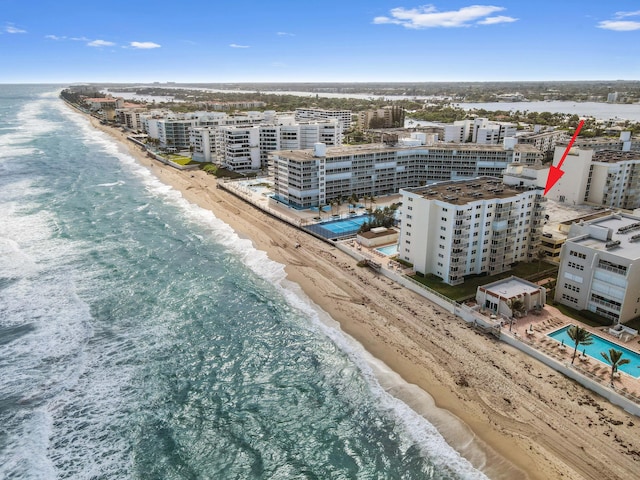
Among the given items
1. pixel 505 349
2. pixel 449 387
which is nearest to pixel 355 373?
pixel 449 387

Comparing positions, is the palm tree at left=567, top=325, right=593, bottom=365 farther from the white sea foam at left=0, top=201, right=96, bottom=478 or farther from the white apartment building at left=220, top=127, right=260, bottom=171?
the white apartment building at left=220, top=127, right=260, bottom=171

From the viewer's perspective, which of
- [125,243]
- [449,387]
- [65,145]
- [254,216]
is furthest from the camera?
[65,145]

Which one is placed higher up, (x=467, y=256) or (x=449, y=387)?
(x=467, y=256)

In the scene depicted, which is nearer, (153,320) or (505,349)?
(505,349)

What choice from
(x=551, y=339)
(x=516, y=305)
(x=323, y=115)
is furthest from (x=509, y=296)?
(x=323, y=115)

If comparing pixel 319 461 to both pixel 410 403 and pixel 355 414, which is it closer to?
pixel 355 414

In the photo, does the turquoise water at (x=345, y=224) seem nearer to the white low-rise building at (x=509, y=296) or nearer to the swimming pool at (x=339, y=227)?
the swimming pool at (x=339, y=227)

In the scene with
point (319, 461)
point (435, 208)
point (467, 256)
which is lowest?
point (319, 461)

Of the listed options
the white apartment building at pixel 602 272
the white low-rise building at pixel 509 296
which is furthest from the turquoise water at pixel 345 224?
the white apartment building at pixel 602 272
